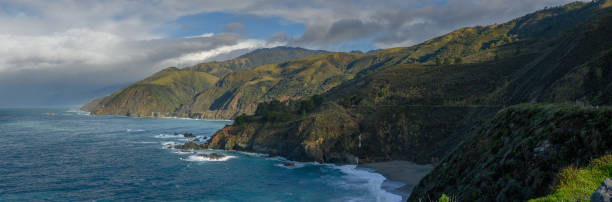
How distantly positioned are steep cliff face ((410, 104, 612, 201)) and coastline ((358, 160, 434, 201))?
999 inches

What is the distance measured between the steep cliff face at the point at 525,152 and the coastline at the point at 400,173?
25383mm

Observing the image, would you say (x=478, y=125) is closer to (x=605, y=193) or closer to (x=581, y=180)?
(x=581, y=180)

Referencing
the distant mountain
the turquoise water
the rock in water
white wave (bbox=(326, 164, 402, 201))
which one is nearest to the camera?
the rock in water

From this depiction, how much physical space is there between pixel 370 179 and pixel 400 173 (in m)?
7.52

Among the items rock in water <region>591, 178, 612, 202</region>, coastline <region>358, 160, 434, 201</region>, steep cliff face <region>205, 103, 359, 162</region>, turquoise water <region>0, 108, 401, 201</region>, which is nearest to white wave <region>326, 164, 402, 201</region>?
turquoise water <region>0, 108, 401, 201</region>

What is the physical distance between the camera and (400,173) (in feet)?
228

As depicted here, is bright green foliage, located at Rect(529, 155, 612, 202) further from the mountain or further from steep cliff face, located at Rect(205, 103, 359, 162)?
steep cliff face, located at Rect(205, 103, 359, 162)

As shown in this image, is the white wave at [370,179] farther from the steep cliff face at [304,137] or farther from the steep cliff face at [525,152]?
the steep cliff face at [525,152]

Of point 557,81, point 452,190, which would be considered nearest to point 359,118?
point 557,81

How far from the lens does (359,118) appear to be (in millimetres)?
101250

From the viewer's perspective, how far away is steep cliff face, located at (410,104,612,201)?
17453mm

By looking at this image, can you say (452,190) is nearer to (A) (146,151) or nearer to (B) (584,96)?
(B) (584,96)

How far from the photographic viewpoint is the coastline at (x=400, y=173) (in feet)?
192

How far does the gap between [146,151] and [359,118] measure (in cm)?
6598
